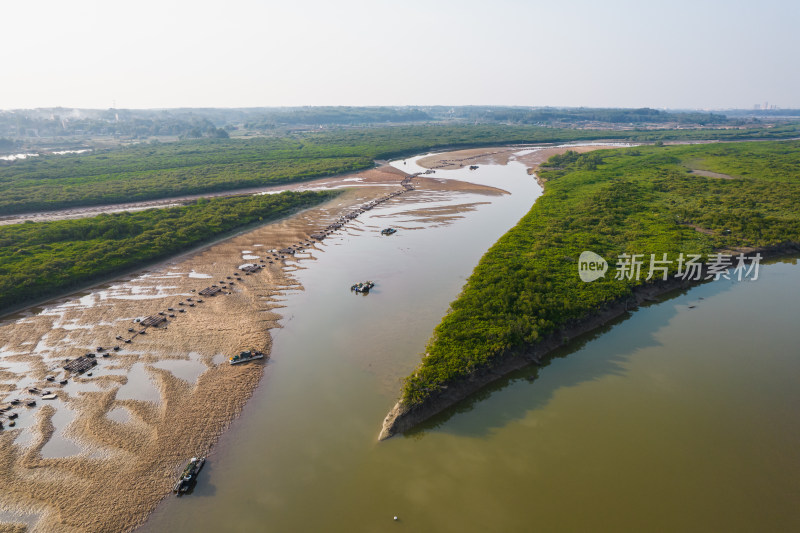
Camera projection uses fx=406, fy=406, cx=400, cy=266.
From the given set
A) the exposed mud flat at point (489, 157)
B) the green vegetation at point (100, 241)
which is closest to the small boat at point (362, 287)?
the green vegetation at point (100, 241)

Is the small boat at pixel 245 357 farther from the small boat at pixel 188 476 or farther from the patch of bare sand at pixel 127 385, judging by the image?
the small boat at pixel 188 476

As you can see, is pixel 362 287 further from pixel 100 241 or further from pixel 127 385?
pixel 100 241

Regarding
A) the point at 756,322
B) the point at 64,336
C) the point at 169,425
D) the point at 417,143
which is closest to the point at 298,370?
the point at 169,425

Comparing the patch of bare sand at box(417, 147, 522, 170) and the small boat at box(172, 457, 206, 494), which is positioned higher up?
the patch of bare sand at box(417, 147, 522, 170)

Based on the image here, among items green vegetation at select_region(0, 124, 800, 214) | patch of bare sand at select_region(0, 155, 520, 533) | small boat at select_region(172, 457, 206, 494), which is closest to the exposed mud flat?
green vegetation at select_region(0, 124, 800, 214)

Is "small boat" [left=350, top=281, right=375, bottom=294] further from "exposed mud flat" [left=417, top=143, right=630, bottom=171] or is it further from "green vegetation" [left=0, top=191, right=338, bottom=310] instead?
"exposed mud flat" [left=417, top=143, right=630, bottom=171]
